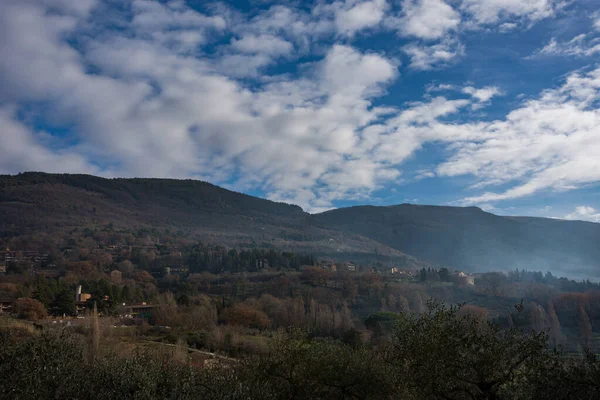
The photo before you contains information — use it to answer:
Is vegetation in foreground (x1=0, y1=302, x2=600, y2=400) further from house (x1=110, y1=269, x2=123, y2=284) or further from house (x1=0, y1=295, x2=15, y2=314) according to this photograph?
house (x1=110, y1=269, x2=123, y2=284)

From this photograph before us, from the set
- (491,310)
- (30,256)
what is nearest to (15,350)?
(491,310)

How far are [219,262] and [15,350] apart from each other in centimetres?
17266

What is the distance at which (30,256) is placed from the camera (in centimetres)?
18375

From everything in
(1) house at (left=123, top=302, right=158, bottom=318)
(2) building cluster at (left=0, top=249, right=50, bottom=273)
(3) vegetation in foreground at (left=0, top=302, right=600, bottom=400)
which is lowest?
(1) house at (left=123, top=302, right=158, bottom=318)

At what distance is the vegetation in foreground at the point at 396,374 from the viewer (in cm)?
1653

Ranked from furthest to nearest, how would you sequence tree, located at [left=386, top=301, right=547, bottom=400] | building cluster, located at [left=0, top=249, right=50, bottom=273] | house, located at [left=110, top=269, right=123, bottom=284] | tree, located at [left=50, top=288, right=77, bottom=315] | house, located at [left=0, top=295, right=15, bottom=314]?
building cluster, located at [left=0, top=249, right=50, bottom=273] < house, located at [left=110, top=269, right=123, bottom=284] < tree, located at [left=50, top=288, right=77, bottom=315] < house, located at [left=0, top=295, right=15, bottom=314] < tree, located at [left=386, top=301, right=547, bottom=400]

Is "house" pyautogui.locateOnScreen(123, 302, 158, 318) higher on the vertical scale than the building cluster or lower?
lower

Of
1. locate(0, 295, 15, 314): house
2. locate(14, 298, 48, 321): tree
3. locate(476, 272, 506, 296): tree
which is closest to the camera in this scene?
locate(14, 298, 48, 321): tree

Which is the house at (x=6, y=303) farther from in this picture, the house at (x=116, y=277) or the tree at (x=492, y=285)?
the tree at (x=492, y=285)

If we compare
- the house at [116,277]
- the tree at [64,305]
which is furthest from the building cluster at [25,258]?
the tree at [64,305]

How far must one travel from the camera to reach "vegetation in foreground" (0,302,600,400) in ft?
54.2

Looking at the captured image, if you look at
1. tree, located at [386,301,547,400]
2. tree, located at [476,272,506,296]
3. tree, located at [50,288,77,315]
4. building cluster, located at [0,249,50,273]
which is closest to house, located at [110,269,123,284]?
building cluster, located at [0,249,50,273]

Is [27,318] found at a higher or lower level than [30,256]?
lower

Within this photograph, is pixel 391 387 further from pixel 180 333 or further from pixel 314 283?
pixel 314 283
